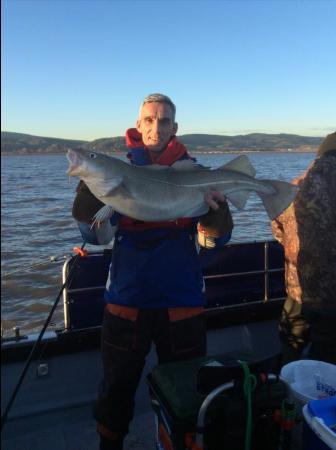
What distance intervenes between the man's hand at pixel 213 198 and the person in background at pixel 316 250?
1.23 metres

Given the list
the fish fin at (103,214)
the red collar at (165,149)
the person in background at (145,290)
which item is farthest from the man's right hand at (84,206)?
the red collar at (165,149)

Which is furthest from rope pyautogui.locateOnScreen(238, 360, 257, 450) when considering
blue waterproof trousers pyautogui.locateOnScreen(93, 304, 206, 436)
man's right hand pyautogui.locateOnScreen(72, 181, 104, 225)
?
man's right hand pyautogui.locateOnScreen(72, 181, 104, 225)

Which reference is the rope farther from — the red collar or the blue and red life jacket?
the red collar

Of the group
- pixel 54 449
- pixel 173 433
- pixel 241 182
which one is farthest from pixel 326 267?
pixel 54 449

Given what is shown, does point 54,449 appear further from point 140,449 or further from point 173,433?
point 173,433

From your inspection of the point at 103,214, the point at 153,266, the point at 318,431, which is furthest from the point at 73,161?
the point at 318,431

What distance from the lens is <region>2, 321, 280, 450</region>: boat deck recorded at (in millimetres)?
4453

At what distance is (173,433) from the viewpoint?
2672mm

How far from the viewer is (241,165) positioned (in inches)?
145

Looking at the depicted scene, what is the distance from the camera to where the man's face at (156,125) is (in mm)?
3381

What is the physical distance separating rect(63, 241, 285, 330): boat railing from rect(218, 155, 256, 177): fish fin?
1864mm

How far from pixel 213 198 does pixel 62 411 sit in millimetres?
2934

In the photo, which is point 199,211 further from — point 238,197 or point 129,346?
point 129,346

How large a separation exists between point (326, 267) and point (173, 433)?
90.2 inches
